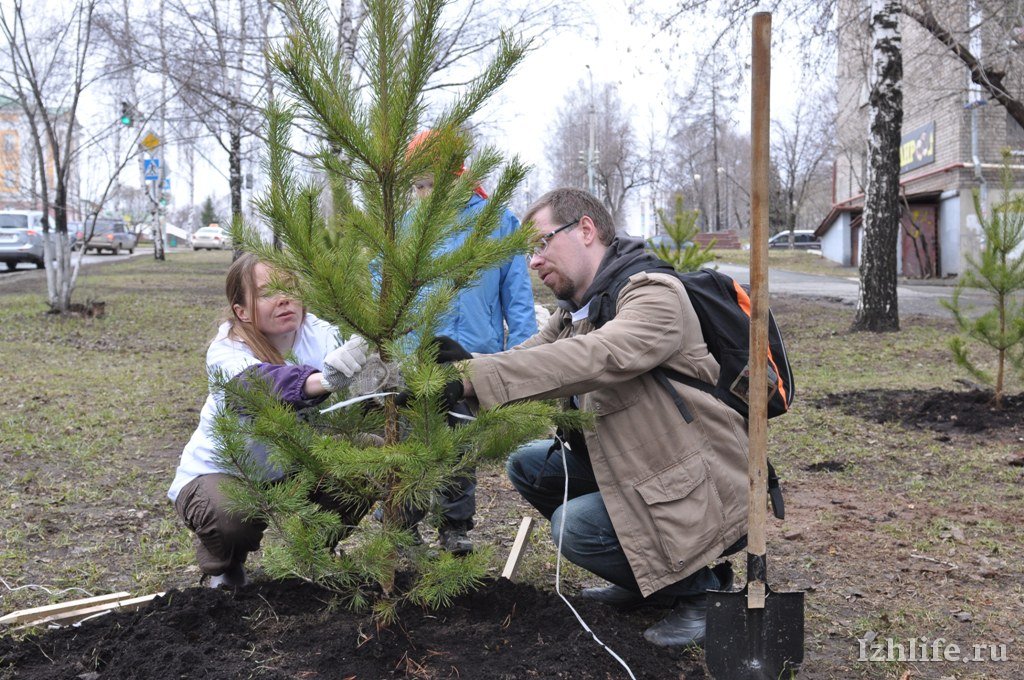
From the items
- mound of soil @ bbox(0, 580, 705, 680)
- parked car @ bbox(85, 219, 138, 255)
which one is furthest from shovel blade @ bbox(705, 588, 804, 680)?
parked car @ bbox(85, 219, 138, 255)

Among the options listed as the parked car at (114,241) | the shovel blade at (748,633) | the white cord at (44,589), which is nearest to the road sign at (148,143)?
the white cord at (44,589)

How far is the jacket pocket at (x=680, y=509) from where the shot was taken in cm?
274

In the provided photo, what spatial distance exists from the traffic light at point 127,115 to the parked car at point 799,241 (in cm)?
3842

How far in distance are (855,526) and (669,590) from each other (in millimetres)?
1865

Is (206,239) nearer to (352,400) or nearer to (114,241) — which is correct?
(114,241)

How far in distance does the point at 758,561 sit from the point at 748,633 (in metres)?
0.23

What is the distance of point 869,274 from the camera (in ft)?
37.0

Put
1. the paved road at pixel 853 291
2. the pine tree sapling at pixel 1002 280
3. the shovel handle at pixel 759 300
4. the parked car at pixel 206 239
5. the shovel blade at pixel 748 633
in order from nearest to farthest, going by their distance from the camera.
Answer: the shovel handle at pixel 759 300 < the shovel blade at pixel 748 633 < the pine tree sapling at pixel 1002 280 < the paved road at pixel 853 291 < the parked car at pixel 206 239

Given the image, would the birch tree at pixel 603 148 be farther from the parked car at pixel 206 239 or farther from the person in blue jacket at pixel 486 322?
the person in blue jacket at pixel 486 322

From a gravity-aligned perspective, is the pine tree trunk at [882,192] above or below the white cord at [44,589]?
above

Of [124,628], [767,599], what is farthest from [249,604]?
[767,599]

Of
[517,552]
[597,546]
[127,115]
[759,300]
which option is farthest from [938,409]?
[127,115]

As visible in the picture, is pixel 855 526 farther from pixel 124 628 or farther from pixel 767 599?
pixel 124 628

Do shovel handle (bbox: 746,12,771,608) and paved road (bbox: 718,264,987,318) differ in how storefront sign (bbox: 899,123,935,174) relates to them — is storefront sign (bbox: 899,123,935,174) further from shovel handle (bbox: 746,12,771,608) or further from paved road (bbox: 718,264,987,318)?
shovel handle (bbox: 746,12,771,608)
